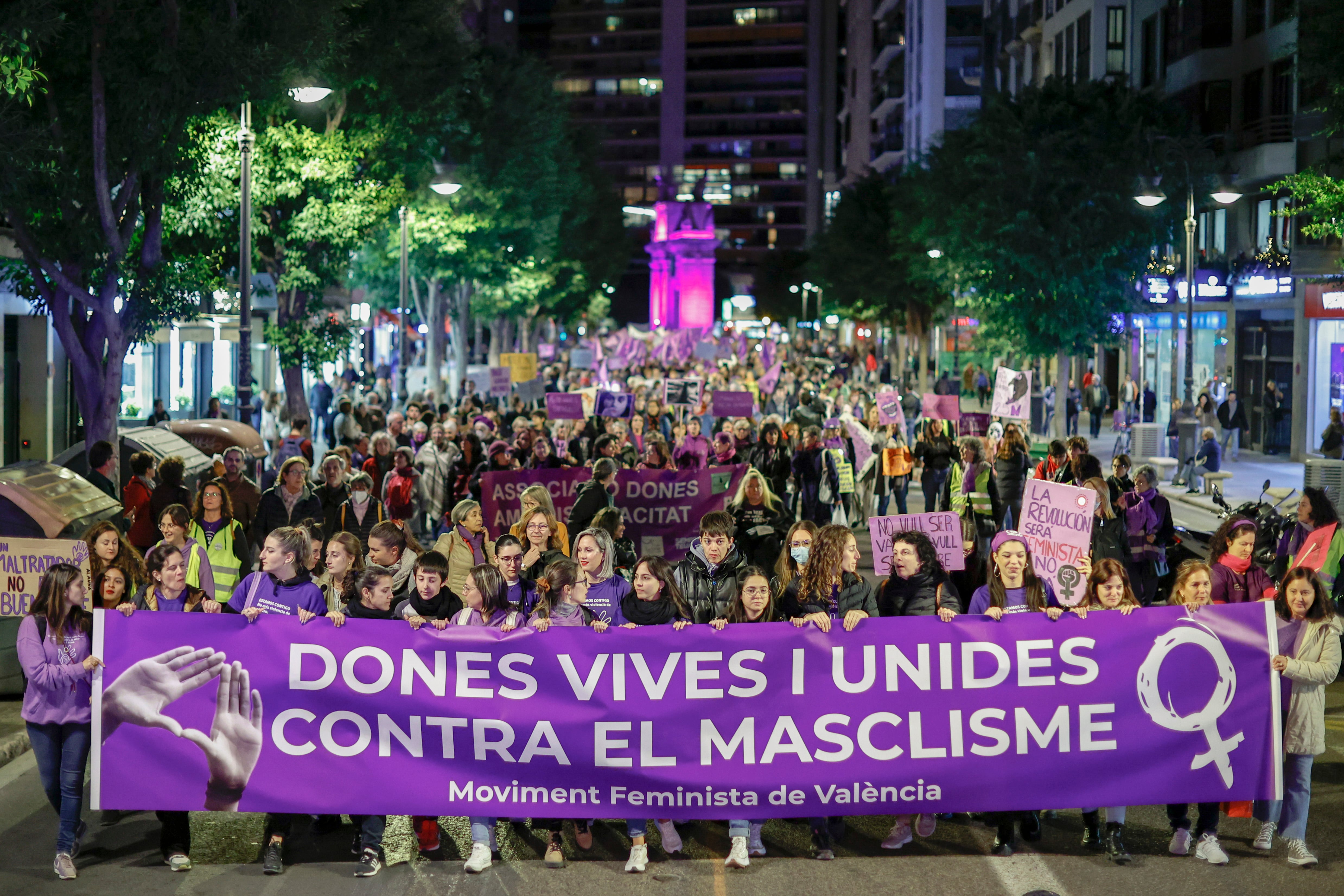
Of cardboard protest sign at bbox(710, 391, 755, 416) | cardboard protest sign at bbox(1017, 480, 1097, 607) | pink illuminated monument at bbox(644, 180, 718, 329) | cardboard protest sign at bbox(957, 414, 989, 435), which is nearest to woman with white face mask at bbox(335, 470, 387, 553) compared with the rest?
cardboard protest sign at bbox(1017, 480, 1097, 607)

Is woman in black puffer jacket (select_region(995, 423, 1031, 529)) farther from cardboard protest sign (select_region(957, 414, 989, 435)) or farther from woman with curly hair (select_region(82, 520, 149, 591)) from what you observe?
woman with curly hair (select_region(82, 520, 149, 591))

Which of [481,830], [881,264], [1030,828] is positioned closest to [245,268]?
[481,830]

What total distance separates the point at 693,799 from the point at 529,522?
2.97 m

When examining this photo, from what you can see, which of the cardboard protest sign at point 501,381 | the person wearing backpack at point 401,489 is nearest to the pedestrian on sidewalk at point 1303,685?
the person wearing backpack at point 401,489

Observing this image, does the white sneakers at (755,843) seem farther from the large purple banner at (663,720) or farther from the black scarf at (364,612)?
the black scarf at (364,612)

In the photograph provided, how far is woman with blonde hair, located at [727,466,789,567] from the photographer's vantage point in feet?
42.8

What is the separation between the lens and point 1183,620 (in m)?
8.27

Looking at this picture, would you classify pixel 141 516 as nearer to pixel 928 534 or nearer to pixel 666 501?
pixel 928 534

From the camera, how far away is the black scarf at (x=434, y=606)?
8539 millimetres

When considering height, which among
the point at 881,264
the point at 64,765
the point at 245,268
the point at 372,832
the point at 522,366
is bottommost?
the point at 372,832

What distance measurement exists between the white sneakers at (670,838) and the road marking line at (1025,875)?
157 cm

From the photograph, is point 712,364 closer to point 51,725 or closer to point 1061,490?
point 1061,490

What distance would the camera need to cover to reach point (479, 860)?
814cm

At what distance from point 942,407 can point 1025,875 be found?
661 inches
